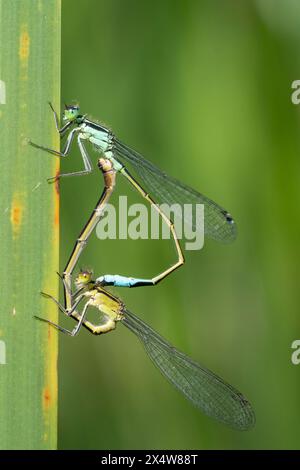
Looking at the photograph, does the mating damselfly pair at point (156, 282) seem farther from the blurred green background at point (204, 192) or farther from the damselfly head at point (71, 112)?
the blurred green background at point (204, 192)

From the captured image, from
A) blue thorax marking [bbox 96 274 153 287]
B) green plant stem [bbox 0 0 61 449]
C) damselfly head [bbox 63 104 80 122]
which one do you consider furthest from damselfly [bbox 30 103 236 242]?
green plant stem [bbox 0 0 61 449]

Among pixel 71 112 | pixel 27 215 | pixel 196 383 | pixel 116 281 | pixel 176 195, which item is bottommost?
pixel 196 383

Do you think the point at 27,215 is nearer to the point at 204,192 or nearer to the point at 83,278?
the point at 83,278

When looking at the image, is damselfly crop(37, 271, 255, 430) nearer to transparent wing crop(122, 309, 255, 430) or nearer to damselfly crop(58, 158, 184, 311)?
transparent wing crop(122, 309, 255, 430)

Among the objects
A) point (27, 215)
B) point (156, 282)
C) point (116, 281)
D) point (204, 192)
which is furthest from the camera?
point (204, 192)

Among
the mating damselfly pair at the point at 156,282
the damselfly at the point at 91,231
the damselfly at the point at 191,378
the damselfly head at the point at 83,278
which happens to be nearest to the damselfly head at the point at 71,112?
the mating damselfly pair at the point at 156,282

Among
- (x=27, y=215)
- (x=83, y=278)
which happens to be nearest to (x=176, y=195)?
(x=83, y=278)

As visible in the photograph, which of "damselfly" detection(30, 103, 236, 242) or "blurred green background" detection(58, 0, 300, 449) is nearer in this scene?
"damselfly" detection(30, 103, 236, 242)

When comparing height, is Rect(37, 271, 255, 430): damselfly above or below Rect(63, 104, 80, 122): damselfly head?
below
